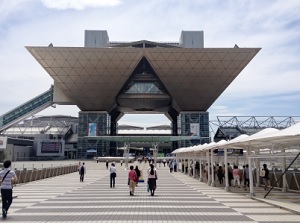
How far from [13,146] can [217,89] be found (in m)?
48.3

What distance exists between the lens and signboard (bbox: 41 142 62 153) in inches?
3216

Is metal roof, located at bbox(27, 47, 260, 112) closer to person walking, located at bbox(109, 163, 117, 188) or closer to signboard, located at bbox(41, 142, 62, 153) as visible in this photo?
signboard, located at bbox(41, 142, 62, 153)

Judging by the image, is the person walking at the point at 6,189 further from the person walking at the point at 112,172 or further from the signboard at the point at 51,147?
the signboard at the point at 51,147

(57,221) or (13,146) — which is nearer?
(57,221)

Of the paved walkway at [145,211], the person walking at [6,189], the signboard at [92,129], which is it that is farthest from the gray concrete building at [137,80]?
the person walking at [6,189]

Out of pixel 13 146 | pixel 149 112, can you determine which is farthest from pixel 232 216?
pixel 149 112

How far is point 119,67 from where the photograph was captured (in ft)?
227

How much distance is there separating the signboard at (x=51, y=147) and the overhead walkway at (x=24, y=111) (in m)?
9.11

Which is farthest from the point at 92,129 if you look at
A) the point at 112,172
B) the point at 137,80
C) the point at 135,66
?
the point at 112,172

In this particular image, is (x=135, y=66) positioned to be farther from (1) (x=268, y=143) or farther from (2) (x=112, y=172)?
(1) (x=268, y=143)

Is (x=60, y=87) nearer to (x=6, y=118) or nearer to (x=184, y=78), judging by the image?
(x=6, y=118)

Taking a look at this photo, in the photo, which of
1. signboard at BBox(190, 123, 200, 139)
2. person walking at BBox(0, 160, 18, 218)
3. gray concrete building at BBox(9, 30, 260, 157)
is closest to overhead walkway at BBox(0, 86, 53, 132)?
gray concrete building at BBox(9, 30, 260, 157)

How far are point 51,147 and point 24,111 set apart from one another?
11465 mm

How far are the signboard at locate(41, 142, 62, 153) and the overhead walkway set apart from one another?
29.9 ft
